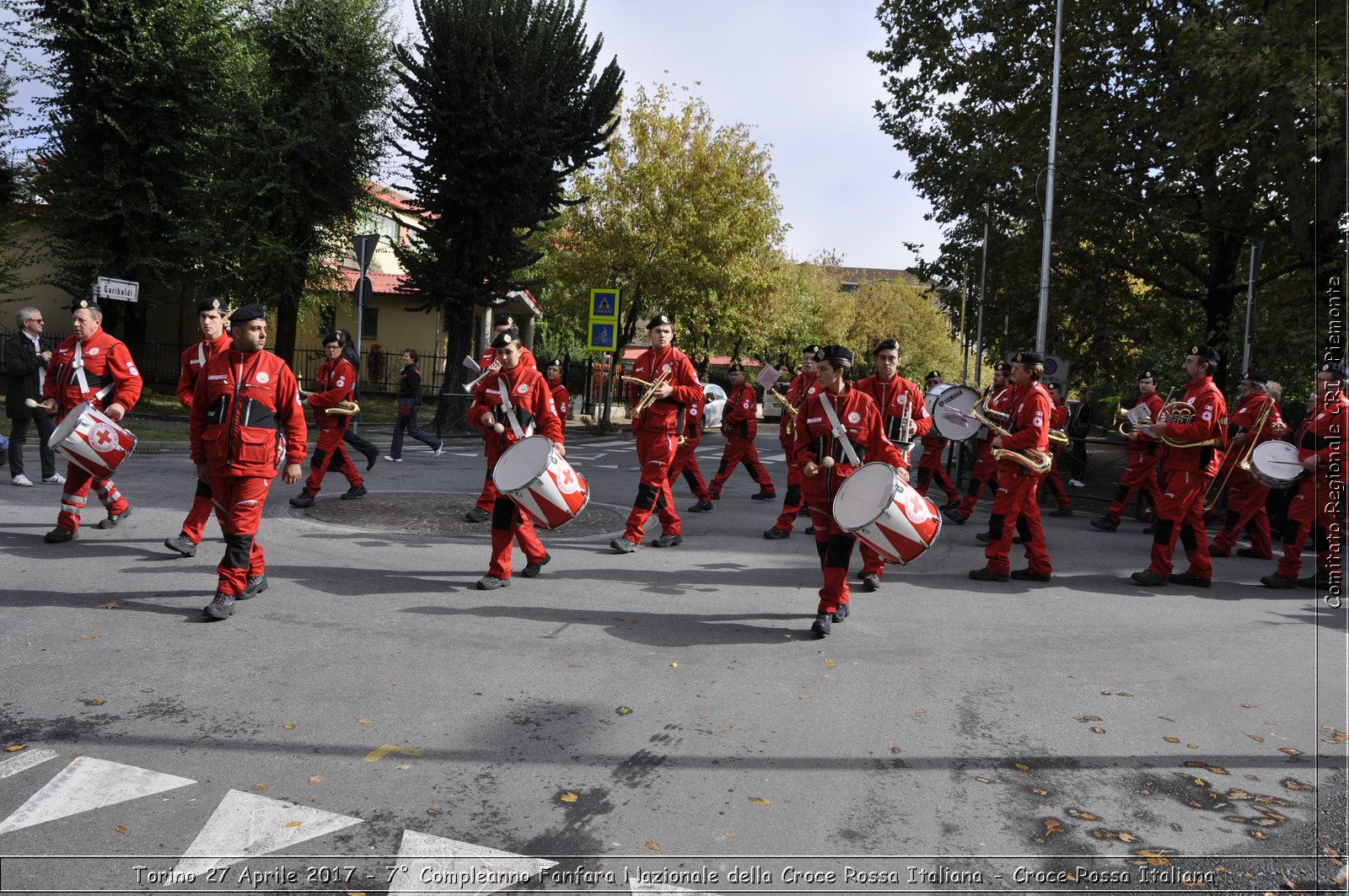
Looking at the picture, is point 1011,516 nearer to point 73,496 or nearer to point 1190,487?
point 1190,487

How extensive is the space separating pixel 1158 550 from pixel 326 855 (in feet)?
26.1

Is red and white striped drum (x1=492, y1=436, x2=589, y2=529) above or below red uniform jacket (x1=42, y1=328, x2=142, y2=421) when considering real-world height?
below

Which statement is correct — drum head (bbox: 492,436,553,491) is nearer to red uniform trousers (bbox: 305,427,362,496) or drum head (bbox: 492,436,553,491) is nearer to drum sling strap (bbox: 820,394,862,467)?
drum sling strap (bbox: 820,394,862,467)

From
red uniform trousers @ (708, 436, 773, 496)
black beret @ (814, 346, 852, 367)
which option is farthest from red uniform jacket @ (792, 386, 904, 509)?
red uniform trousers @ (708, 436, 773, 496)

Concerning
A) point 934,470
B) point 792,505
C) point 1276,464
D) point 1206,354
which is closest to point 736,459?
point 934,470

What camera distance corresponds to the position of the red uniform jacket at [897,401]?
945 centimetres

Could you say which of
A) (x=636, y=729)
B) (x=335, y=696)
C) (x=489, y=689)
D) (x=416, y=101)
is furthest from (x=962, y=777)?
(x=416, y=101)

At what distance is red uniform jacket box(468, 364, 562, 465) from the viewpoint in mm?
7949

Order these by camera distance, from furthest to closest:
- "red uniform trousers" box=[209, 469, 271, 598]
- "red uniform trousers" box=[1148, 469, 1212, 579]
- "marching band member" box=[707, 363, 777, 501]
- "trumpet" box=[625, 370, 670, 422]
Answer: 1. "marching band member" box=[707, 363, 777, 501]
2. "trumpet" box=[625, 370, 670, 422]
3. "red uniform trousers" box=[1148, 469, 1212, 579]
4. "red uniform trousers" box=[209, 469, 271, 598]

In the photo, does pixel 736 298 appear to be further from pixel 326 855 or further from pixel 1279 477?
pixel 326 855

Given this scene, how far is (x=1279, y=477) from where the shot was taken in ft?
31.8

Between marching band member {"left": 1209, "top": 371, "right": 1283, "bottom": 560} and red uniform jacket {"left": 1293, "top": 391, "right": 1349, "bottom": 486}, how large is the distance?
22.5 inches

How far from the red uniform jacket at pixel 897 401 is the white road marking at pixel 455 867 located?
664 cm

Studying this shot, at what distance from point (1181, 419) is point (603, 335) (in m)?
16.7
